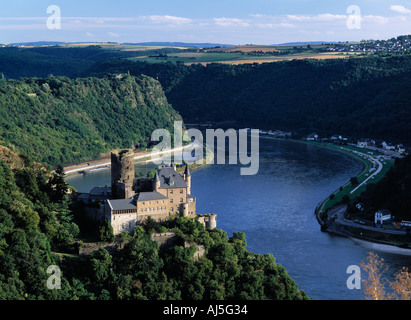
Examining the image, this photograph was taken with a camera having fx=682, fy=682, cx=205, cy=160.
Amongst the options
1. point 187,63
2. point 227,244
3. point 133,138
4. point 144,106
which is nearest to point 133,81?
point 144,106

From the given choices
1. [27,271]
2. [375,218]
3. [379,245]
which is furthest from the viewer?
[375,218]

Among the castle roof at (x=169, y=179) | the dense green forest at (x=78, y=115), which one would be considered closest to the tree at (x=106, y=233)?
the castle roof at (x=169, y=179)

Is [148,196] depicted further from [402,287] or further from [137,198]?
[402,287]

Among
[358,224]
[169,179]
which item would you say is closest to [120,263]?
[169,179]

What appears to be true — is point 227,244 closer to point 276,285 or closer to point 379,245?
point 276,285

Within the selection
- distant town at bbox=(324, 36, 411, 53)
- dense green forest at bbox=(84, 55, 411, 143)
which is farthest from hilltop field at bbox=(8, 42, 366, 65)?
dense green forest at bbox=(84, 55, 411, 143)
